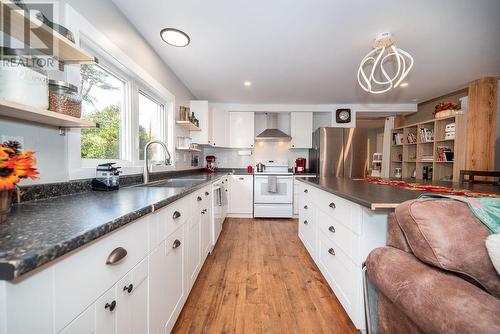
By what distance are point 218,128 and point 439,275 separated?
3597 millimetres

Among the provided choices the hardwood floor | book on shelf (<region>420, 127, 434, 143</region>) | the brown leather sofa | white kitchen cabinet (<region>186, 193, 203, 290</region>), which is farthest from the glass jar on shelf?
book on shelf (<region>420, 127, 434, 143</region>)

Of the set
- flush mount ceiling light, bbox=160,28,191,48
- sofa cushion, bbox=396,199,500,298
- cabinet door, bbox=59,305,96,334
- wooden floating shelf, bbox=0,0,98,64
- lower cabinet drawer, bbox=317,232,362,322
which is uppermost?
flush mount ceiling light, bbox=160,28,191,48

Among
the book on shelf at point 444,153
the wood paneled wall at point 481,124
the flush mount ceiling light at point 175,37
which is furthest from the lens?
the book on shelf at point 444,153

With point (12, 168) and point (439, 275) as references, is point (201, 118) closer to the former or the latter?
point (12, 168)

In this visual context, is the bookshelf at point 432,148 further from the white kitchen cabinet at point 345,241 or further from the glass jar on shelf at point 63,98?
the glass jar on shelf at point 63,98

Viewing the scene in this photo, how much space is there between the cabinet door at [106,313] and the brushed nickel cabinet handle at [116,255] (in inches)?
3.8

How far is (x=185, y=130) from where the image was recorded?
3.12m

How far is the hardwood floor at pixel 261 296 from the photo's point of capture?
123cm

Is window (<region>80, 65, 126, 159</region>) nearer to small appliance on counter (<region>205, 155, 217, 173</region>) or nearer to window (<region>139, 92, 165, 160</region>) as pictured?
window (<region>139, 92, 165, 160</region>)

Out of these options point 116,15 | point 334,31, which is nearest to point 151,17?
point 116,15

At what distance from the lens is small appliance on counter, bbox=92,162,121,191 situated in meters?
1.21

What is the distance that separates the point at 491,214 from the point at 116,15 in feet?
8.09

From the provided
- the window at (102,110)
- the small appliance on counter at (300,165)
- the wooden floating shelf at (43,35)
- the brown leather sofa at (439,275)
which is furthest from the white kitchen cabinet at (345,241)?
the small appliance on counter at (300,165)

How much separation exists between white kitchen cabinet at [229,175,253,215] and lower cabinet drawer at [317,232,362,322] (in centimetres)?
195
